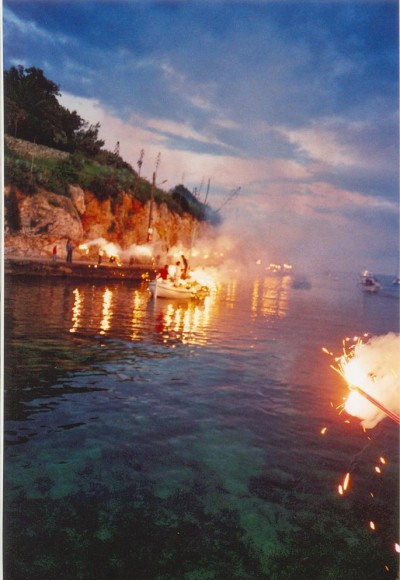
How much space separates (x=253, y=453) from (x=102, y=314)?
16.9 meters

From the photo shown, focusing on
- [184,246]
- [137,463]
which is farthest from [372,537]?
[184,246]

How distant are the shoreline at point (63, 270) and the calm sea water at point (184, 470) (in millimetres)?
20446

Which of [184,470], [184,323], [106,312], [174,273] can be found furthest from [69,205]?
[184,470]

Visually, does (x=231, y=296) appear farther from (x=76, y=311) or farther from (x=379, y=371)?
(x=379, y=371)

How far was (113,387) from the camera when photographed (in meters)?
11.7

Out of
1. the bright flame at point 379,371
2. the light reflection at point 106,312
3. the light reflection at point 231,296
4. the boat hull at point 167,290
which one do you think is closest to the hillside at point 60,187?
the light reflection at point 106,312

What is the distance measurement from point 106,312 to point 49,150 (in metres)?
39.8

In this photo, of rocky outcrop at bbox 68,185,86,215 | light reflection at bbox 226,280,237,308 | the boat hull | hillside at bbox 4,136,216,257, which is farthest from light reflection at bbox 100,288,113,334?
rocky outcrop at bbox 68,185,86,215

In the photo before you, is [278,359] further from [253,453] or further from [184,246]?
[184,246]

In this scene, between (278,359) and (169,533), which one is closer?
(169,533)

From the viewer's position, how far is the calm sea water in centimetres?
557

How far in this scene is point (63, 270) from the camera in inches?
1478

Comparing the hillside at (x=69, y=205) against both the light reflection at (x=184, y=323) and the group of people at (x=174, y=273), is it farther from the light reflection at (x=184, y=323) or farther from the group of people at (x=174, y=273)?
the light reflection at (x=184, y=323)

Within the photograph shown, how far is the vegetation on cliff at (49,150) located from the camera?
46.7 m
